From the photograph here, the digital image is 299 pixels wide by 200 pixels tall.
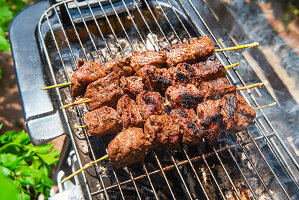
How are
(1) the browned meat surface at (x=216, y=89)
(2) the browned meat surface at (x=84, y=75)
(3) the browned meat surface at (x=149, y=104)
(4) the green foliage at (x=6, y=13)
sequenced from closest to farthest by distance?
(3) the browned meat surface at (x=149, y=104), (2) the browned meat surface at (x=84, y=75), (1) the browned meat surface at (x=216, y=89), (4) the green foliage at (x=6, y=13)

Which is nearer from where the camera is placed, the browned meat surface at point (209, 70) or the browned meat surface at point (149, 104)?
the browned meat surface at point (149, 104)

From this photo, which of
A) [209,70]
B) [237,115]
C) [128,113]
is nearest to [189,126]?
[237,115]

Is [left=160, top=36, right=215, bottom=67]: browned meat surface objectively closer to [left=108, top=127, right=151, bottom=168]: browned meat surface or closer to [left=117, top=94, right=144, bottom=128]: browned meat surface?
[left=117, top=94, right=144, bottom=128]: browned meat surface

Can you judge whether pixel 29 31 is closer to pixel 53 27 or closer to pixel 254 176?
pixel 53 27

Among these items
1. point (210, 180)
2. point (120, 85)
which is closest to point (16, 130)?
point (120, 85)

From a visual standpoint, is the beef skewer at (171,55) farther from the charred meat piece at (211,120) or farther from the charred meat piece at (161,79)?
the charred meat piece at (211,120)

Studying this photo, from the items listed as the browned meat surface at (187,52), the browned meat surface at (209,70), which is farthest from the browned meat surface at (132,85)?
the browned meat surface at (209,70)
